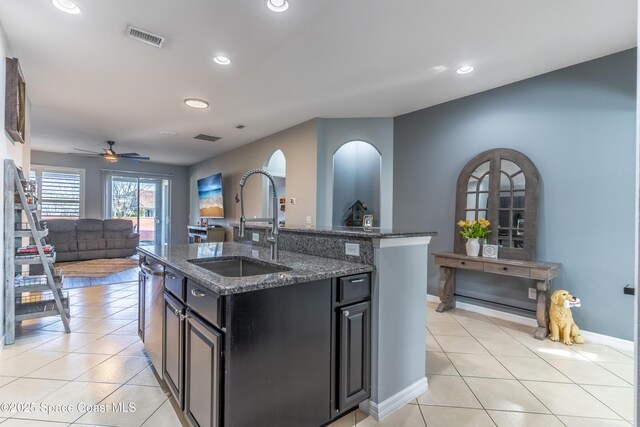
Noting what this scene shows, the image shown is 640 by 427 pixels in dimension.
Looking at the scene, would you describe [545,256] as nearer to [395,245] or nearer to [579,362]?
[579,362]

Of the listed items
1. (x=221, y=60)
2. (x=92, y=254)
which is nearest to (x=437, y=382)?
Answer: (x=221, y=60)

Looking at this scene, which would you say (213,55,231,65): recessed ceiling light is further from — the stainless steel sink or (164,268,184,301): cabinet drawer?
(164,268,184,301): cabinet drawer

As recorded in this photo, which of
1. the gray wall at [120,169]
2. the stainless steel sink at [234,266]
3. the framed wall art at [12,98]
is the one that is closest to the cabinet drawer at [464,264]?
the stainless steel sink at [234,266]

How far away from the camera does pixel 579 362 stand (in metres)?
2.49

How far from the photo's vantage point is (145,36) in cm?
243

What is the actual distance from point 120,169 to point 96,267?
3.13 meters

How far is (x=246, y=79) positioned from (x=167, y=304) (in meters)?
2.38

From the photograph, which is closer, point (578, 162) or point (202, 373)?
point (202, 373)

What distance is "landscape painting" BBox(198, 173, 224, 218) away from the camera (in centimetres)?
714

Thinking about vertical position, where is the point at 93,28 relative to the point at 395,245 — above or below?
above

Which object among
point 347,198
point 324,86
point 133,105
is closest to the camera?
point 324,86

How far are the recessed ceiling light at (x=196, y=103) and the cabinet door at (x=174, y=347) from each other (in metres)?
2.77

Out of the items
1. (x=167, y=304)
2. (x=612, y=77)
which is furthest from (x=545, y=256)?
(x=167, y=304)

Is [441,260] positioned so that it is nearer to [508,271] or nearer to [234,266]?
[508,271]
